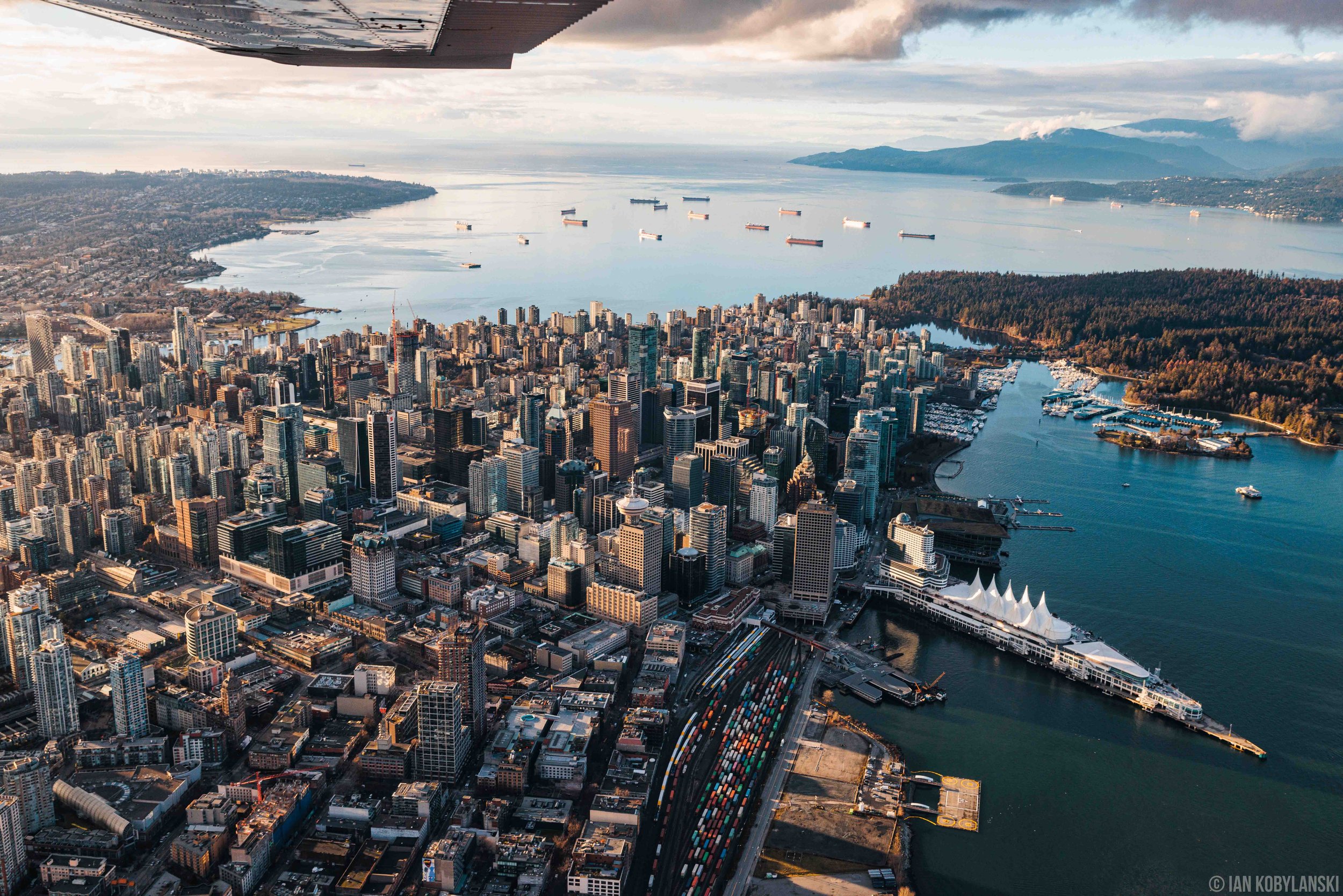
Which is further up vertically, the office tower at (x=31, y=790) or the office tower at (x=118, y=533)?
→ the office tower at (x=118, y=533)

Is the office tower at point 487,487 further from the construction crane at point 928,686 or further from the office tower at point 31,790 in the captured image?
the office tower at point 31,790

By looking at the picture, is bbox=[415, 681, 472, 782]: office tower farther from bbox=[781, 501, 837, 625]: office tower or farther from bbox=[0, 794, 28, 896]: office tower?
bbox=[781, 501, 837, 625]: office tower

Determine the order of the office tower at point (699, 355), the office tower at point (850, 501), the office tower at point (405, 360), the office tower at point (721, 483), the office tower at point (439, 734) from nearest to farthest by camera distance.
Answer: the office tower at point (439, 734), the office tower at point (850, 501), the office tower at point (721, 483), the office tower at point (405, 360), the office tower at point (699, 355)

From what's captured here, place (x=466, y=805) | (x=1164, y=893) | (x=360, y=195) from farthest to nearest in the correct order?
1. (x=360, y=195)
2. (x=466, y=805)
3. (x=1164, y=893)

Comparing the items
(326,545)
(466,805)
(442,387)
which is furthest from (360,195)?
(466,805)

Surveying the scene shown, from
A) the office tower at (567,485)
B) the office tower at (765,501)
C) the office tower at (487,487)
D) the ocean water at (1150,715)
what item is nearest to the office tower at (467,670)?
the ocean water at (1150,715)

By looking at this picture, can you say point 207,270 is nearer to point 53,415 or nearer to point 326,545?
point 53,415

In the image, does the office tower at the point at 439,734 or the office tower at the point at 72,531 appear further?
the office tower at the point at 72,531
